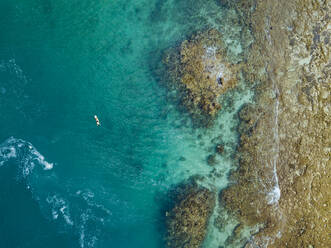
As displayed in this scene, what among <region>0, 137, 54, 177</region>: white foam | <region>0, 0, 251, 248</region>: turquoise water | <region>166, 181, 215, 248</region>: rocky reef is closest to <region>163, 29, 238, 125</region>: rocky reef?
<region>0, 0, 251, 248</region>: turquoise water

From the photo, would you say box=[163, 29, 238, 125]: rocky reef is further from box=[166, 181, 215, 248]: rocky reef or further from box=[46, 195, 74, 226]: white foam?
box=[46, 195, 74, 226]: white foam

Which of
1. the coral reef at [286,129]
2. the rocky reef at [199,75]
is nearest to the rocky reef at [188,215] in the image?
the coral reef at [286,129]

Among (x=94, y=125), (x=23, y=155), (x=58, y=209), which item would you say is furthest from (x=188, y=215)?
(x=23, y=155)

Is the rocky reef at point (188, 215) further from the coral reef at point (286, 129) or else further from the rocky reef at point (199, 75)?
the rocky reef at point (199, 75)

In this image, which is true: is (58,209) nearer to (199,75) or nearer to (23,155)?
(23,155)

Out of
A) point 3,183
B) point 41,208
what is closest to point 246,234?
point 41,208

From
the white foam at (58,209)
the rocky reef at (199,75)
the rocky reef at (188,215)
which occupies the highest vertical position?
the rocky reef at (199,75)
